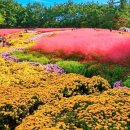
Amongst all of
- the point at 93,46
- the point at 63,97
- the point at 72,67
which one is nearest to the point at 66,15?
the point at 93,46

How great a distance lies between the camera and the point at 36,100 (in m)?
14.5

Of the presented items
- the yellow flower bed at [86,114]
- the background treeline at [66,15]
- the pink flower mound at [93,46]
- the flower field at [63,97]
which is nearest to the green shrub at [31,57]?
the flower field at [63,97]

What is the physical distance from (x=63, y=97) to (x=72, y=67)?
7.28 meters

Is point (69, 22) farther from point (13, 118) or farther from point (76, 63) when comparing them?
point (13, 118)

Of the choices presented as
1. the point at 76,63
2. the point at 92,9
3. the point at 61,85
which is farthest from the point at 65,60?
the point at 92,9

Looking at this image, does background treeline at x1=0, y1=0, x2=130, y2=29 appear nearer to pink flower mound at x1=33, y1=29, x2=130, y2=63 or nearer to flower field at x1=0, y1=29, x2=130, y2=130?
pink flower mound at x1=33, y1=29, x2=130, y2=63

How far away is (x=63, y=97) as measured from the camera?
14898mm


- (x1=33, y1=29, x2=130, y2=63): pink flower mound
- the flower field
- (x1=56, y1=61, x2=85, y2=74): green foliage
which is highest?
(x1=33, y1=29, x2=130, y2=63): pink flower mound

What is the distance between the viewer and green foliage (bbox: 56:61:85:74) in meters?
21.7

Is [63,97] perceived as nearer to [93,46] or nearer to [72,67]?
[72,67]

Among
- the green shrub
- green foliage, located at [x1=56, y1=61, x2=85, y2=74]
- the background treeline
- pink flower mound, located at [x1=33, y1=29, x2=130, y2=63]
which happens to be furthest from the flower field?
the background treeline

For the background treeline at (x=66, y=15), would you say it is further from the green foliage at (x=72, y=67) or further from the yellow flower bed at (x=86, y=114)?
the yellow flower bed at (x=86, y=114)

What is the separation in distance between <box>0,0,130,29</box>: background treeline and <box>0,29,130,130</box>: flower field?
122 feet

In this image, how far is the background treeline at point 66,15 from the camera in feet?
195
